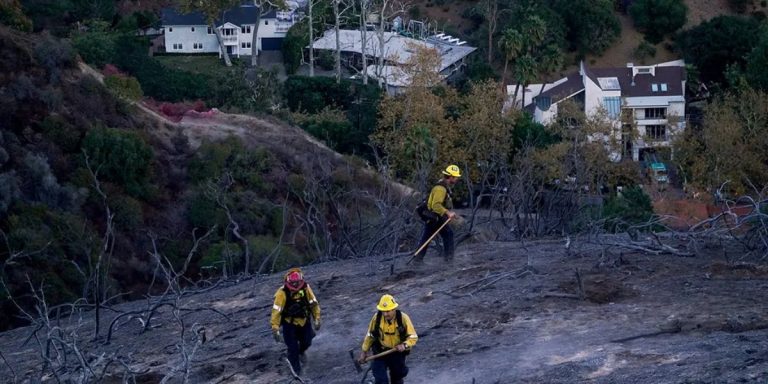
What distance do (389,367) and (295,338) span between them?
1.35 metres

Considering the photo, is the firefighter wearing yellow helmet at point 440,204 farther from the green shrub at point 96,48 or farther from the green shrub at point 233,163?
the green shrub at point 96,48

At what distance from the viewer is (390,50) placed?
5528cm

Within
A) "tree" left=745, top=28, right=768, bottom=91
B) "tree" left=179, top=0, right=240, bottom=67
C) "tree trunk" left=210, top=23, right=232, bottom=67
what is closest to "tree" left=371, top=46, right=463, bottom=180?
"tree" left=745, top=28, right=768, bottom=91

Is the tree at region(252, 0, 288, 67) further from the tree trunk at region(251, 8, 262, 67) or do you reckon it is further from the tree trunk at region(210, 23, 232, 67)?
the tree trunk at region(210, 23, 232, 67)

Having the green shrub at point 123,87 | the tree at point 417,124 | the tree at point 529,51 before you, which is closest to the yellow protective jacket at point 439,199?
the tree at point 417,124

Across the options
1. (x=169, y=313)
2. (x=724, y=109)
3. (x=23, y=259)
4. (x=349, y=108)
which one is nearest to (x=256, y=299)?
(x=169, y=313)

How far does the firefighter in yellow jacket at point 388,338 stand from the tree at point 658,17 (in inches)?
1862

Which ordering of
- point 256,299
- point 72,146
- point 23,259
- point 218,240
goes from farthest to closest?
point 72,146, point 218,240, point 23,259, point 256,299

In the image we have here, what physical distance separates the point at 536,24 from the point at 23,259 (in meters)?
27.5

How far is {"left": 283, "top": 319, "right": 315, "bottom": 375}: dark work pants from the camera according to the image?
37.7 feet

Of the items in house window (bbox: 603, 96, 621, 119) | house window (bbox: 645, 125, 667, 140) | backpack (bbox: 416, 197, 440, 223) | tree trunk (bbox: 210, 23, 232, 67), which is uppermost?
tree trunk (bbox: 210, 23, 232, 67)

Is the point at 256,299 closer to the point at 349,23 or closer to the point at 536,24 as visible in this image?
the point at 536,24

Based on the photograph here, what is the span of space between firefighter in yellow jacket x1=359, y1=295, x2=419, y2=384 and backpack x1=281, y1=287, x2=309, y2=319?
3.46 feet

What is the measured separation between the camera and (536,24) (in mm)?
47094
